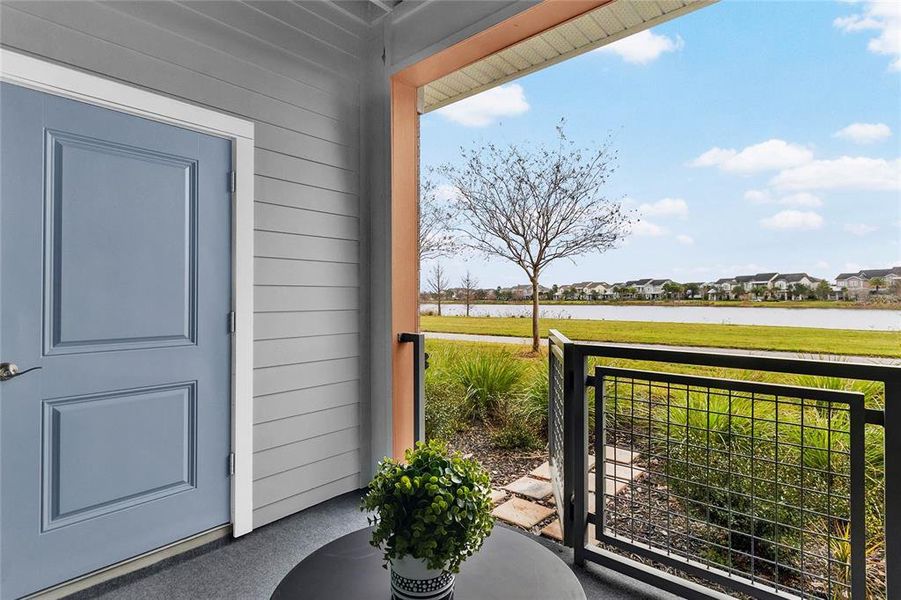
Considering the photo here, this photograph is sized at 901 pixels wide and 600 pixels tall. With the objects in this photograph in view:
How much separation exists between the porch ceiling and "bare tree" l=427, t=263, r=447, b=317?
49.1 inches

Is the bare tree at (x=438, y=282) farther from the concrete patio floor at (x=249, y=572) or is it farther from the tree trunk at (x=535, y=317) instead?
the concrete patio floor at (x=249, y=572)

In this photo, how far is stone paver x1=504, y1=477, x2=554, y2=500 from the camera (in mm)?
2783

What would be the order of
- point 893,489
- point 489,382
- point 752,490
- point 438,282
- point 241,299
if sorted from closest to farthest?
point 893,489, point 752,490, point 241,299, point 489,382, point 438,282

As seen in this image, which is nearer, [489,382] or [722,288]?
[722,288]

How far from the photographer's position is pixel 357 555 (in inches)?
48.5

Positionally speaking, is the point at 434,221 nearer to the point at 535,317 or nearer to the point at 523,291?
the point at 523,291

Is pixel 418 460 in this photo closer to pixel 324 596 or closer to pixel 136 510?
pixel 324 596

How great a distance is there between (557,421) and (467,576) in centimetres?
145

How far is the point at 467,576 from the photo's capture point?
1.15 meters

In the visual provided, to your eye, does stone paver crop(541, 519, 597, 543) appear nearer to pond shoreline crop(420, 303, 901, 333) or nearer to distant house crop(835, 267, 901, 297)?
pond shoreline crop(420, 303, 901, 333)

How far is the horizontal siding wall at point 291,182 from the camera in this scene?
2129 mm

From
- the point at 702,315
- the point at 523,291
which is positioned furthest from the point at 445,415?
the point at 702,315

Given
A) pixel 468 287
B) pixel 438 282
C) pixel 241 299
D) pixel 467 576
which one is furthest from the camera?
pixel 438 282

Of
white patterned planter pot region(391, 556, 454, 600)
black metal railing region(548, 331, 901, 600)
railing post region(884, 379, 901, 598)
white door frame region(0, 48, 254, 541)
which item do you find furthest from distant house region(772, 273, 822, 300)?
white door frame region(0, 48, 254, 541)
